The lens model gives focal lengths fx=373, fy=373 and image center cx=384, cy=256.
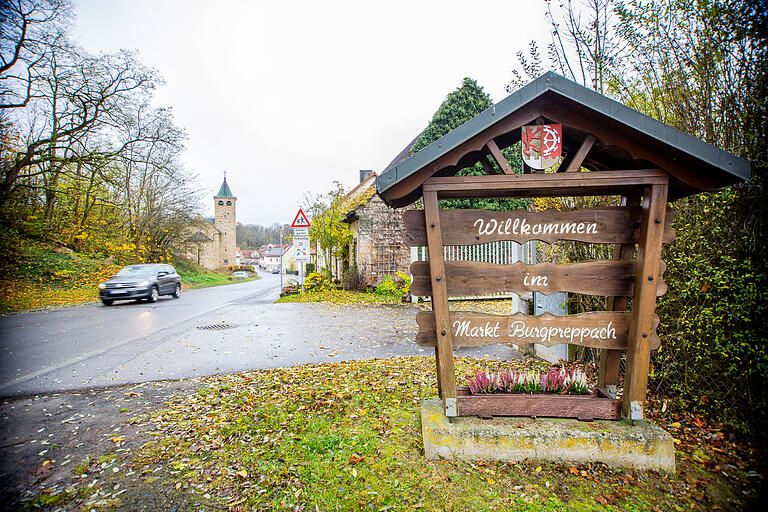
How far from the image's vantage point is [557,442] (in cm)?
296

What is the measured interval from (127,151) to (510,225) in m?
23.2

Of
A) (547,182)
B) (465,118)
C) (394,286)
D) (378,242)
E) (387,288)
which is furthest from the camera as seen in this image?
(378,242)

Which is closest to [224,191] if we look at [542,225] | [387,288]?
[387,288]

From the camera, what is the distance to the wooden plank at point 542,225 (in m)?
3.10

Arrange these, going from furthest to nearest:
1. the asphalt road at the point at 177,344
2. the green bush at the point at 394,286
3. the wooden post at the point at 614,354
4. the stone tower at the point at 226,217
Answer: the stone tower at the point at 226,217
the green bush at the point at 394,286
the asphalt road at the point at 177,344
the wooden post at the point at 614,354

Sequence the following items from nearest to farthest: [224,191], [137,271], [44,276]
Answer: [137,271]
[44,276]
[224,191]

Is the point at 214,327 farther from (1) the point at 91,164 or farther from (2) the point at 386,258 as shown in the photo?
(1) the point at 91,164

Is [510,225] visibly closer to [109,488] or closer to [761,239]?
[761,239]

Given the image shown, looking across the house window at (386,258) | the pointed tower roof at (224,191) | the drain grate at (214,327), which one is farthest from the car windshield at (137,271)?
the pointed tower roof at (224,191)

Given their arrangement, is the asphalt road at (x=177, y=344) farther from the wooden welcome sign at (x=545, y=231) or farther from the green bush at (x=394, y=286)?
the green bush at (x=394, y=286)

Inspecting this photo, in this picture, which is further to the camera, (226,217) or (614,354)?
(226,217)

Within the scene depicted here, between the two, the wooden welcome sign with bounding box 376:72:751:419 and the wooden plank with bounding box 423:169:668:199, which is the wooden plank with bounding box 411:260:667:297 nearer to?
the wooden welcome sign with bounding box 376:72:751:419

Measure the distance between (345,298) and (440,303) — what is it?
1202 cm

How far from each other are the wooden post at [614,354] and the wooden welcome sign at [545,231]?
0.18 metres
